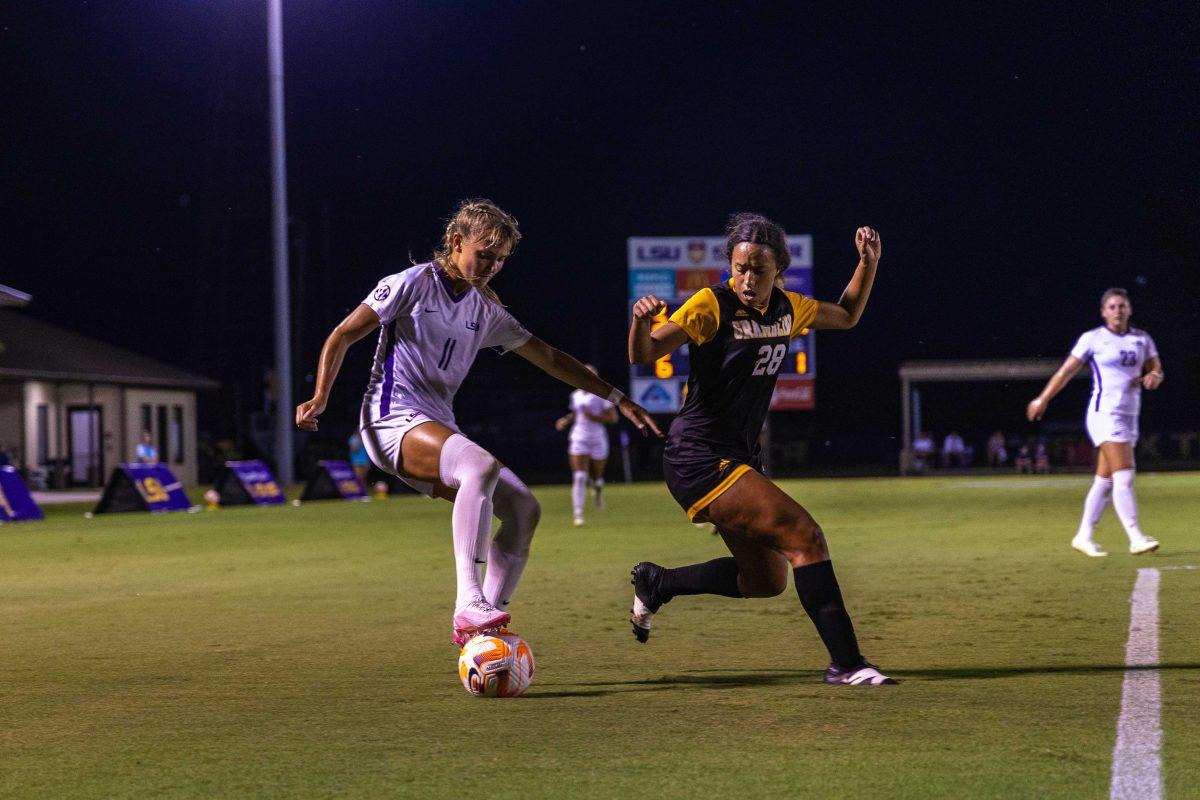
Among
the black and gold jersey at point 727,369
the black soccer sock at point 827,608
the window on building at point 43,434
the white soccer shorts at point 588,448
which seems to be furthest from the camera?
the window on building at point 43,434

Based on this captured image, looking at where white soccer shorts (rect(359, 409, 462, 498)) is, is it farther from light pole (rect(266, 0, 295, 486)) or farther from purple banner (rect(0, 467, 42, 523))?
light pole (rect(266, 0, 295, 486))

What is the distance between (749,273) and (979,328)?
8315 cm

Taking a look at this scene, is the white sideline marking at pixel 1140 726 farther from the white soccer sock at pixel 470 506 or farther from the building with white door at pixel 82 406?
the building with white door at pixel 82 406

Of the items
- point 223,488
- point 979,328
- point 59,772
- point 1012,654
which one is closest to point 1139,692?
point 1012,654

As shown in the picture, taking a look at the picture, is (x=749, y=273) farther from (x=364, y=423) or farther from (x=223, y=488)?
(x=223, y=488)

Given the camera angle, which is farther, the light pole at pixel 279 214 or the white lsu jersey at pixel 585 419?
the light pole at pixel 279 214

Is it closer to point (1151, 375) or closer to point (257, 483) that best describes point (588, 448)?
point (257, 483)

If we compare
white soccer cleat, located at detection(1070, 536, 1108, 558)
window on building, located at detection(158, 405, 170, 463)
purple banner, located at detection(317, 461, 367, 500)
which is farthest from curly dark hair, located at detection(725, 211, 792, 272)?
window on building, located at detection(158, 405, 170, 463)

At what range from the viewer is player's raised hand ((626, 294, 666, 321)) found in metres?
5.57

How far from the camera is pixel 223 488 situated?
2738 cm

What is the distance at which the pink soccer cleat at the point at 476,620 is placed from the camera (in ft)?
19.4

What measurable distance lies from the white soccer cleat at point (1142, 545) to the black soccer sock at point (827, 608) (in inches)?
281

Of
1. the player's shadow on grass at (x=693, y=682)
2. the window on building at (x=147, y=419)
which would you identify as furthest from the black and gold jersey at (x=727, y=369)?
the window on building at (x=147, y=419)

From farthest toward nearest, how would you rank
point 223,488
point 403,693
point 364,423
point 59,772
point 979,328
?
point 979,328 → point 223,488 → point 364,423 → point 403,693 → point 59,772
